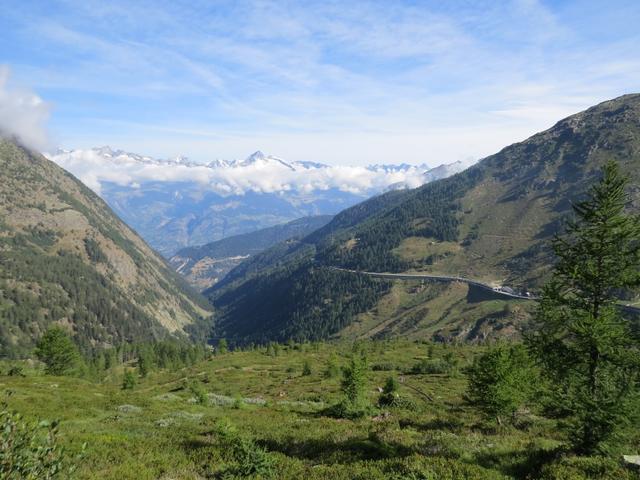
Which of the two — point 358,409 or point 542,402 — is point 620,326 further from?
point 358,409

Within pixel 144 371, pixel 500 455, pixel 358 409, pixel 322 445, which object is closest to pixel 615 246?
pixel 500 455

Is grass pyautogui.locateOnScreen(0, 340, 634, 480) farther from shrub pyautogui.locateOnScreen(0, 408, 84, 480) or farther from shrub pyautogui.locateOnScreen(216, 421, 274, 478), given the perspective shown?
shrub pyautogui.locateOnScreen(0, 408, 84, 480)

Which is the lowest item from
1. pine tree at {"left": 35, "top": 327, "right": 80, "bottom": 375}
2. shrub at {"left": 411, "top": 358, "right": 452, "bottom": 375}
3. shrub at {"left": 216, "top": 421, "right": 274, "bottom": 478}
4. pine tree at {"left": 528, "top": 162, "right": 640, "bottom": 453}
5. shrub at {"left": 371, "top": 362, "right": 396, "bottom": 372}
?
shrub at {"left": 371, "top": 362, "right": 396, "bottom": 372}

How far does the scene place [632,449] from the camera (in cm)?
1803

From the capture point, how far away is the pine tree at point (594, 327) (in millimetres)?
16859

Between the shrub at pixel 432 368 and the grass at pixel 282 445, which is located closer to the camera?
the grass at pixel 282 445

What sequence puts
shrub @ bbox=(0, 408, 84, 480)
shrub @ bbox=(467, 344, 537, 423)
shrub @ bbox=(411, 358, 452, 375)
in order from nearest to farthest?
shrub @ bbox=(0, 408, 84, 480) < shrub @ bbox=(467, 344, 537, 423) < shrub @ bbox=(411, 358, 452, 375)

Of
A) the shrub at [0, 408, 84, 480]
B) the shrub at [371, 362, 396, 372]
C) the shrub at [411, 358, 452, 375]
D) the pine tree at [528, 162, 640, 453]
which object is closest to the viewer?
the shrub at [0, 408, 84, 480]

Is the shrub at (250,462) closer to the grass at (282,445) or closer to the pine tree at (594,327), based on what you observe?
the grass at (282,445)

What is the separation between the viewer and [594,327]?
1794 centimetres

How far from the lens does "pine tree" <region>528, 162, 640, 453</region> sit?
16.9m

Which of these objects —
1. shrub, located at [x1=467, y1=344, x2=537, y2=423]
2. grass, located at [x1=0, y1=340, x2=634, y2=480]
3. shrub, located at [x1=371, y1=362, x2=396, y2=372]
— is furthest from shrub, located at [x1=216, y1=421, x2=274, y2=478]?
shrub, located at [x1=371, y1=362, x2=396, y2=372]

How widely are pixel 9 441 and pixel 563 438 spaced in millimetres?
26643

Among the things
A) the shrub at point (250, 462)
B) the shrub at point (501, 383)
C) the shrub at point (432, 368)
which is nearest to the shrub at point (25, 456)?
the shrub at point (250, 462)
